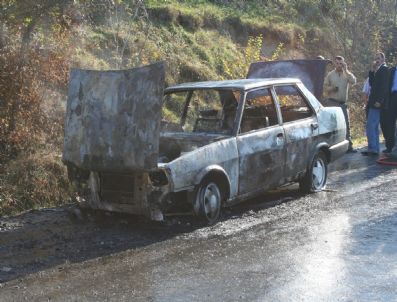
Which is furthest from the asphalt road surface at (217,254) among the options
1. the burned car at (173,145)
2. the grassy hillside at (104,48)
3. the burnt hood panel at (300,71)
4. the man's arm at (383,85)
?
the man's arm at (383,85)

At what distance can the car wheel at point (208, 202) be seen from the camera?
691 cm

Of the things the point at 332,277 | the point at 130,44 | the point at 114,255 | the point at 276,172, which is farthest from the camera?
the point at 130,44

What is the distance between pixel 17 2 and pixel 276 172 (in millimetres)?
4154

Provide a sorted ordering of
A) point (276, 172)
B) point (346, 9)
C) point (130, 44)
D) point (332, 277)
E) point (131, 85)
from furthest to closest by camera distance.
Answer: point (346, 9), point (130, 44), point (276, 172), point (131, 85), point (332, 277)

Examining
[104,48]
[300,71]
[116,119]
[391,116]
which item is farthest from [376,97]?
[116,119]

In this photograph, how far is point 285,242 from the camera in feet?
20.6

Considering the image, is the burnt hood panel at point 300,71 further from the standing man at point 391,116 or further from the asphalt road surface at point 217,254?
the asphalt road surface at point 217,254

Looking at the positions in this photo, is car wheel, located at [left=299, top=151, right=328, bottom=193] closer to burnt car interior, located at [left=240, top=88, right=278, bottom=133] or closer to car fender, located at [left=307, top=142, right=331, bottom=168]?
car fender, located at [left=307, top=142, right=331, bottom=168]

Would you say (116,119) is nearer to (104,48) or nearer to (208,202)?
(208,202)

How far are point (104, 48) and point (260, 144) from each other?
613cm

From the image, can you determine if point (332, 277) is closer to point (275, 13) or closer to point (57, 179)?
point (57, 179)

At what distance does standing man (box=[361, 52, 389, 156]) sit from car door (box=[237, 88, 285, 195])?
418cm

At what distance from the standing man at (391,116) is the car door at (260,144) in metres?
4.48

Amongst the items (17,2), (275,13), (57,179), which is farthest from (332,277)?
(275,13)
